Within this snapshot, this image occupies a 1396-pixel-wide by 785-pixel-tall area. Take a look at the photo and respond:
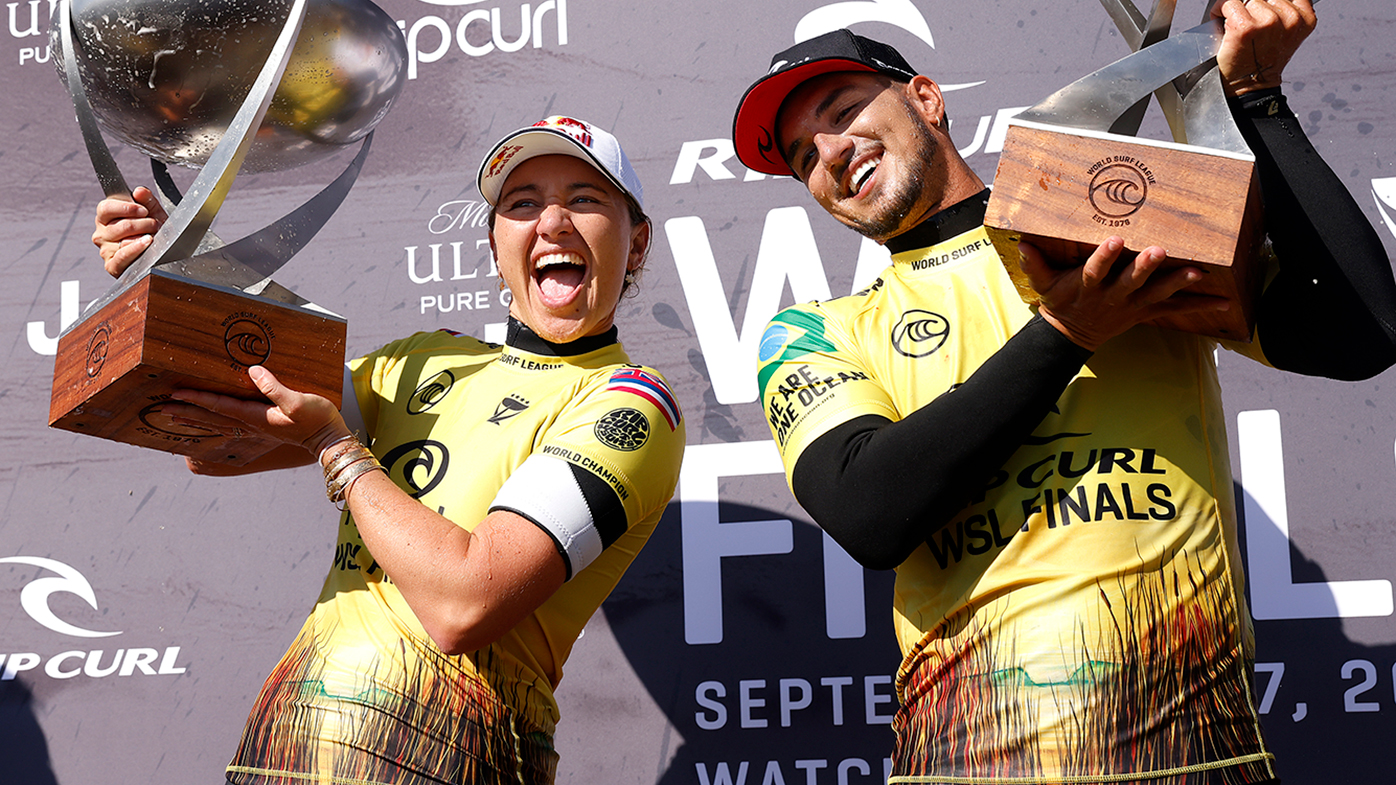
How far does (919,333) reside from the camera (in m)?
1.31

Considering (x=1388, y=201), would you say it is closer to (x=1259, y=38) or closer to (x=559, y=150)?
(x=1259, y=38)

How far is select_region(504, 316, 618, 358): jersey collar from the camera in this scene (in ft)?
5.41

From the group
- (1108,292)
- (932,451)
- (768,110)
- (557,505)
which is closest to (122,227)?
(557,505)

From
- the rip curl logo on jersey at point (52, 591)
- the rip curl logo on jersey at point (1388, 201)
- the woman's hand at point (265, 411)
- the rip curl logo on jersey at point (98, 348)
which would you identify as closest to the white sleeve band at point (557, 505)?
the woman's hand at point (265, 411)

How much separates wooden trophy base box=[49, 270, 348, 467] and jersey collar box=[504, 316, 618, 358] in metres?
0.31

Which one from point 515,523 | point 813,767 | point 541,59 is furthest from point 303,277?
point 813,767

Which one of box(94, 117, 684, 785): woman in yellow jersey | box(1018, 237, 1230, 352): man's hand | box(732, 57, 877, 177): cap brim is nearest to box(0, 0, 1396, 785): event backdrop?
box(94, 117, 684, 785): woman in yellow jersey

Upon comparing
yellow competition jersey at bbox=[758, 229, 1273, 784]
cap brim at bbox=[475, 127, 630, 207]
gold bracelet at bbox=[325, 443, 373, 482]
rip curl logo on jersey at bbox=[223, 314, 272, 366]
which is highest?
cap brim at bbox=[475, 127, 630, 207]

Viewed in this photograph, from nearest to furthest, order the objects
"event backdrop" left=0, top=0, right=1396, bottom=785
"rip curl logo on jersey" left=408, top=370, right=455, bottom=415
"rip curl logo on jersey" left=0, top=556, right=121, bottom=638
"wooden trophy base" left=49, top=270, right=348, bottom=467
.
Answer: "wooden trophy base" left=49, top=270, right=348, bottom=467 < "rip curl logo on jersey" left=408, top=370, right=455, bottom=415 < "event backdrop" left=0, top=0, right=1396, bottom=785 < "rip curl logo on jersey" left=0, top=556, right=121, bottom=638

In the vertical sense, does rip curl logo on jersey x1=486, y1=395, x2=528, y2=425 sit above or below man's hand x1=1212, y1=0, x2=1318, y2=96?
below

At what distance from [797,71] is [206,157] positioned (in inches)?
34.9

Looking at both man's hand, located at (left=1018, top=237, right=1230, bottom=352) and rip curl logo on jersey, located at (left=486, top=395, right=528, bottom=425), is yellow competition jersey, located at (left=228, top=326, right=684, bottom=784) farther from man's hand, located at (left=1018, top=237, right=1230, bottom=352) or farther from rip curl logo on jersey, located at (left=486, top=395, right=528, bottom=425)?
man's hand, located at (left=1018, top=237, right=1230, bottom=352)

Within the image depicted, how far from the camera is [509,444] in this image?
1.50 metres

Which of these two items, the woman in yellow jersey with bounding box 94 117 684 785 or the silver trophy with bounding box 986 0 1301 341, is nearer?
the silver trophy with bounding box 986 0 1301 341
